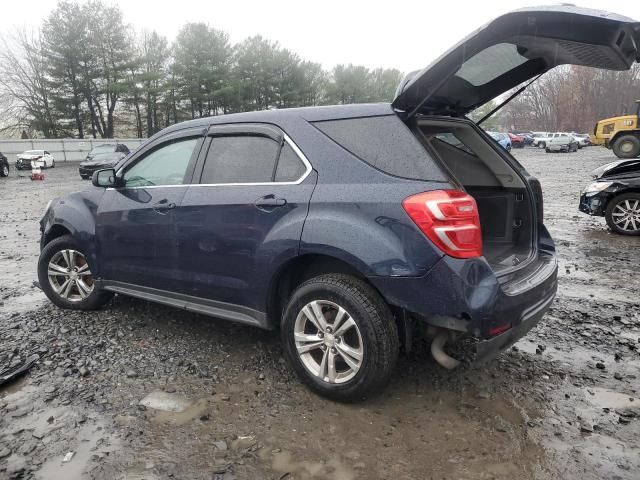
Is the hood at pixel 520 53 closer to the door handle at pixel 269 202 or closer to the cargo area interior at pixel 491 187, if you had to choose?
the cargo area interior at pixel 491 187

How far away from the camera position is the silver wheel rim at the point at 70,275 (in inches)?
178

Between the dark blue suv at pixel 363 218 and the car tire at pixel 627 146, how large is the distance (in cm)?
2210

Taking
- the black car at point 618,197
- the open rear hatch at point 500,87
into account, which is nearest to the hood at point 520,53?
the open rear hatch at point 500,87

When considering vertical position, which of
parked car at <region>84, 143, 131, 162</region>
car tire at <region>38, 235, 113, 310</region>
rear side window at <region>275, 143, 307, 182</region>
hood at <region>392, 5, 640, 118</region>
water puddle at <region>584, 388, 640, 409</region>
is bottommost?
water puddle at <region>584, 388, 640, 409</region>

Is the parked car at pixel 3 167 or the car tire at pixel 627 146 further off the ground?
the car tire at pixel 627 146

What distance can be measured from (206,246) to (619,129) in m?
25.4

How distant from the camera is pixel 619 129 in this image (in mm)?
23266

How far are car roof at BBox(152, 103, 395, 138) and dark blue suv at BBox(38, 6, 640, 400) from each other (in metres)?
0.01

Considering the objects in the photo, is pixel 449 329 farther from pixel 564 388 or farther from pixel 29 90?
pixel 29 90

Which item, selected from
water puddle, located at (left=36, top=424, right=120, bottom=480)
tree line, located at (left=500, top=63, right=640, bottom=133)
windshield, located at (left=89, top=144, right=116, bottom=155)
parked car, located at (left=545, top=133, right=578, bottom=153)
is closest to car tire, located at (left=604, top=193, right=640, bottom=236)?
water puddle, located at (left=36, top=424, right=120, bottom=480)

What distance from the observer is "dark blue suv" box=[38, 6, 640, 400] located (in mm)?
2604

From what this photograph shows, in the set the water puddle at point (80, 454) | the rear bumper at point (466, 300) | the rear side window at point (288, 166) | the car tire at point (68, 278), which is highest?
the rear side window at point (288, 166)

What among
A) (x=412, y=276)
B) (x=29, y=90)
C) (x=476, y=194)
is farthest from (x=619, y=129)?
(x=29, y=90)

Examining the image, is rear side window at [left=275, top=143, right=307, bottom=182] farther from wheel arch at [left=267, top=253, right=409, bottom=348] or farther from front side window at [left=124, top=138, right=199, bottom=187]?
front side window at [left=124, top=138, right=199, bottom=187]
